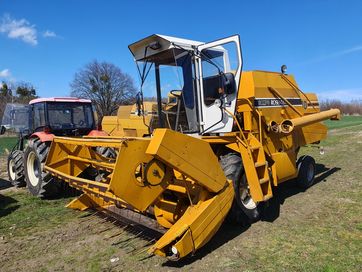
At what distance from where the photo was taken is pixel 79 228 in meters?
5.80

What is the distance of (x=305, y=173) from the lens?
7941 millimetres

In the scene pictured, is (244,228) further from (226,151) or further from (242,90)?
(242,90)

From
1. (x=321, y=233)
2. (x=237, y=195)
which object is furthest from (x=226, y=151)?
(x=321, y=233)

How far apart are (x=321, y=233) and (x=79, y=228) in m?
3.60

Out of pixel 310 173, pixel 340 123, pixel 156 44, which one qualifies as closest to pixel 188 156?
pixel 156 44

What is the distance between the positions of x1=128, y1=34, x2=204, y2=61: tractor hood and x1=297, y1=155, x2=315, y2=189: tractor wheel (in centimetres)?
373

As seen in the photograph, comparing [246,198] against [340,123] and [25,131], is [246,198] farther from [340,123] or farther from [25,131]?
[340,123]

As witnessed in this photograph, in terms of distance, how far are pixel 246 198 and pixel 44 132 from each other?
4.92 metres

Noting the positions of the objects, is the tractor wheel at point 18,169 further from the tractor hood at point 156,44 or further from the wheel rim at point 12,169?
the tractor hood at point 156,44

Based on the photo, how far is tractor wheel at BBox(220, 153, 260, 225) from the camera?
5.38m

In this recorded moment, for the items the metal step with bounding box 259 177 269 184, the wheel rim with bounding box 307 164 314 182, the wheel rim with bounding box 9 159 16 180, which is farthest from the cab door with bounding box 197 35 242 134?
the wheel rim with bounding box 9 159 16 180

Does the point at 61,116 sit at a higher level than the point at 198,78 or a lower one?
lower

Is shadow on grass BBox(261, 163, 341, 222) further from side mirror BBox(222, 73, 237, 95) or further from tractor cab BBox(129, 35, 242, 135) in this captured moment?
side mirror BBox(222, 73, 237, 95)

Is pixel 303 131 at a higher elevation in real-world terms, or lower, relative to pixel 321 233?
higher
